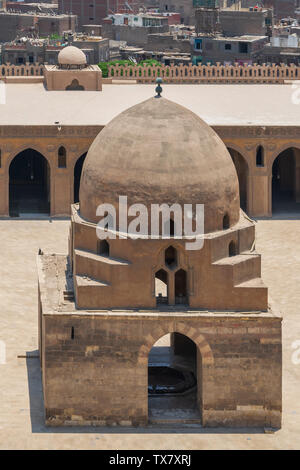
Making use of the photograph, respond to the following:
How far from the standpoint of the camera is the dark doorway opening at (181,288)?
31.0m

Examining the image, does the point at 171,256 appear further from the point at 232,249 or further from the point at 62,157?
the point at 62,157

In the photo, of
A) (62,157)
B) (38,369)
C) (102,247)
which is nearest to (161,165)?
(102,247)

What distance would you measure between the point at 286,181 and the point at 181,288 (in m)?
25.6

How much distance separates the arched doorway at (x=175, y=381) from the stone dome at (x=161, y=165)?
3679 mm

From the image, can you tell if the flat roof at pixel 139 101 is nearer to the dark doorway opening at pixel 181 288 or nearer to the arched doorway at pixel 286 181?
the arched doorway at pixel 286 181

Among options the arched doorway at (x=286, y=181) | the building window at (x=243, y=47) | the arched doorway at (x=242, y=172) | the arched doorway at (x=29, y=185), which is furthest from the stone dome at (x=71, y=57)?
the building window at (x=243, y=47)

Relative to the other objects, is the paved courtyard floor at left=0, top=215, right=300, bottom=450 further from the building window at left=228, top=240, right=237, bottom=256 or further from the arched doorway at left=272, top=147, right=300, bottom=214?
the arched doorway at left=272, top=147, right=300, bottom=214

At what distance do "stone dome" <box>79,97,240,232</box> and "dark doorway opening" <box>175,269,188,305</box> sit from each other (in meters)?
1.39

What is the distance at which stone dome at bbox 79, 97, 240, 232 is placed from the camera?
3038 centimetres

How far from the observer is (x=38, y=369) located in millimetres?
33781

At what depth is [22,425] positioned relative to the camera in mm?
30359

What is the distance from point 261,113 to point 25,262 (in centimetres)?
1398

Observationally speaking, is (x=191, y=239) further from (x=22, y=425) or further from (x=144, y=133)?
(x=22, y=425)

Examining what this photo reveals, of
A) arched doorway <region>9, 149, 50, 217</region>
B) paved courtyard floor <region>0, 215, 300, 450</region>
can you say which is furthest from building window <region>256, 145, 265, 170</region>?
arched doorway <region>9, 149, 50, 217</region>
